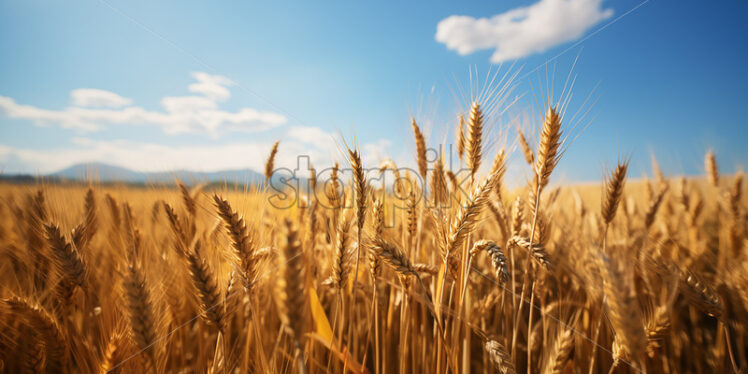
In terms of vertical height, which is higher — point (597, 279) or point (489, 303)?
point (597, 279)

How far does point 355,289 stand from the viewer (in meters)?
1.16

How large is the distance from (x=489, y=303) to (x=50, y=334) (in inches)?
89.8

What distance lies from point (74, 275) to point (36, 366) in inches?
20.5

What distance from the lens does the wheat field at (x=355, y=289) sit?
40.8 inches

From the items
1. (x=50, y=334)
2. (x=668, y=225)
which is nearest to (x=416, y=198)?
A: (x=50, y=334)

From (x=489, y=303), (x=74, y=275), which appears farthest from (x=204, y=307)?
(x=489, y=303)

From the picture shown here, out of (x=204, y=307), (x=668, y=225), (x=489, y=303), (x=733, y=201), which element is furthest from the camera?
(x=668, y=225)

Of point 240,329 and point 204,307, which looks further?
point 240,329

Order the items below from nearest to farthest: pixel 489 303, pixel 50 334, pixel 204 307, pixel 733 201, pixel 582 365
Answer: pixel 204 307
pixel 50 334
pixel 582 365
pixel 489 303
pixel 733 201

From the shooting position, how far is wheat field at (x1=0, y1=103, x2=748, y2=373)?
1037mm

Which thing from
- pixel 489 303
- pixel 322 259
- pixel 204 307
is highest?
pixel 204 307

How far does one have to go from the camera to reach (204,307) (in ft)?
3.35

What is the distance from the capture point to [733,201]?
2.82 meters

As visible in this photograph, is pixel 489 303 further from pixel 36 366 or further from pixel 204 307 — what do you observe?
pixel 36 366
